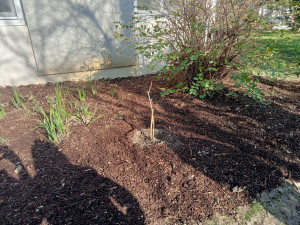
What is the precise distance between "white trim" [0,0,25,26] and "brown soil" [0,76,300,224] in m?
1.72

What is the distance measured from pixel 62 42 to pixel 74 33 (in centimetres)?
31

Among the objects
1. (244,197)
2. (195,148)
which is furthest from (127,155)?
(244,197)

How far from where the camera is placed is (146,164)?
225cm

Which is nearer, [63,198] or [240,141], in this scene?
[63,198]

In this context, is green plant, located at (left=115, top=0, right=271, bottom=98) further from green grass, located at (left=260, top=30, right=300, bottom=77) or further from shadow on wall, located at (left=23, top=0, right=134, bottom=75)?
shadow on wall, located at (left=23, top=0, right=134, bottom=75)

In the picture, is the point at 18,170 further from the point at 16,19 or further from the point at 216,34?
the point at 16,19

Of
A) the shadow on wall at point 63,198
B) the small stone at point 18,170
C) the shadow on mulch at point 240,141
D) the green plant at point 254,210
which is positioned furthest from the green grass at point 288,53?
the small stone at point 18,170

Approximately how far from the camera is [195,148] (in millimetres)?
2496

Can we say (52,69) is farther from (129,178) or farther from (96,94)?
(129,178)

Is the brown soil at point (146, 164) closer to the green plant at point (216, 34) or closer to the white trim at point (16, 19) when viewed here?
the green plant at point (216, 34)

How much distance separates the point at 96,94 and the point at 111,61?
1.39 meters

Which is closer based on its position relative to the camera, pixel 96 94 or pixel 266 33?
pixel 266 33

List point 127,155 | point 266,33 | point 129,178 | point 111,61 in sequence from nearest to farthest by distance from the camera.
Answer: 1. point 129,178
2. point 127,155
3. point 266,33
4. point 111,61

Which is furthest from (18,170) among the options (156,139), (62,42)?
(62,42)
